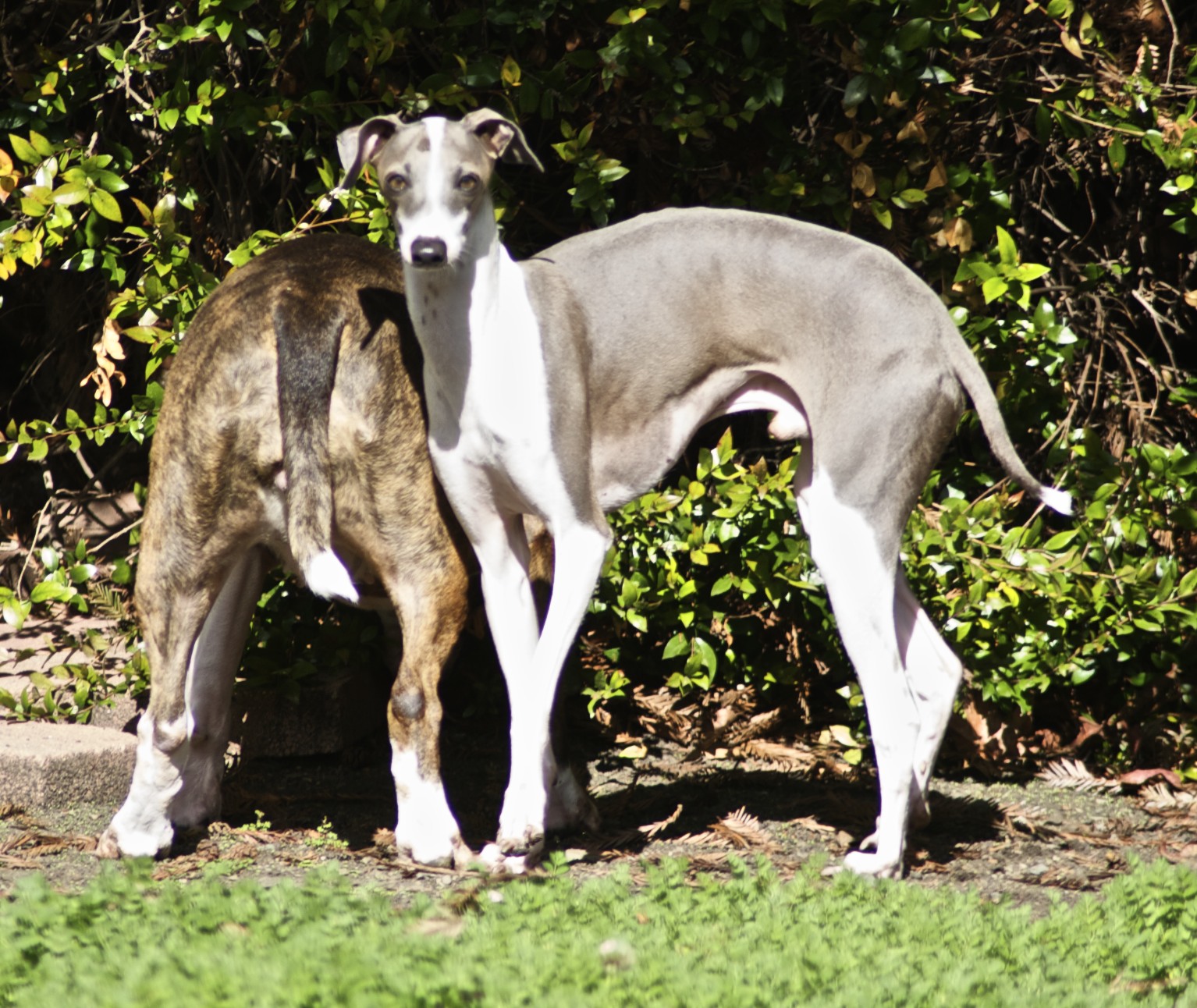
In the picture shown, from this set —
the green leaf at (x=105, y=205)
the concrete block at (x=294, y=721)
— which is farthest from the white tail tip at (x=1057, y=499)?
the green leaf at (x=105, y=205)

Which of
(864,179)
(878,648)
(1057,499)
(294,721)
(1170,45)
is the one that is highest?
(1170,45)

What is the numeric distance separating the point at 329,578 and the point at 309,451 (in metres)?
0.41

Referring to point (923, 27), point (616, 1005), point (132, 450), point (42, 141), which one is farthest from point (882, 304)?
point (132, 450)

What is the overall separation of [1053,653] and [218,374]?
3.50 m

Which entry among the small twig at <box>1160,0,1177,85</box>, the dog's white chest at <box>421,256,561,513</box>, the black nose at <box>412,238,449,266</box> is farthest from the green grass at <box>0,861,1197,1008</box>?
the small twig at <box>1160,0,1177,85</box>

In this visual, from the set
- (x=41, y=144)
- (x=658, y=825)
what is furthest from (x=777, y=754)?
(x=41, y=144)

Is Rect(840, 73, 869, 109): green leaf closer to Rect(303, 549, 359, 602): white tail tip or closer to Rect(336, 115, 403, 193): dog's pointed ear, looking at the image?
Rect(336, 115, 403, 193): dog's pointed ear

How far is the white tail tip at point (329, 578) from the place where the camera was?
4520 millimetres

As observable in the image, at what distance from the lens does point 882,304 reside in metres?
4.78

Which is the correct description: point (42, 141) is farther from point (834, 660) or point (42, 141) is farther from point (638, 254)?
point (834, 660)

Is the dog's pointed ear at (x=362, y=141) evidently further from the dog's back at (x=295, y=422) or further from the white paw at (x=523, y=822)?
the white paw at (x=523, y=822)

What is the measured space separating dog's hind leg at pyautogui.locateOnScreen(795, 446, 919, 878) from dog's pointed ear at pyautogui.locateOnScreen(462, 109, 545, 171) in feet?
4.61

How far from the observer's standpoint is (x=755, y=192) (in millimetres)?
6617

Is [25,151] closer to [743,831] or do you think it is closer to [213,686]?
[213,686]
